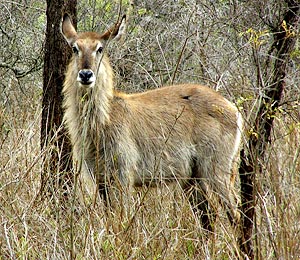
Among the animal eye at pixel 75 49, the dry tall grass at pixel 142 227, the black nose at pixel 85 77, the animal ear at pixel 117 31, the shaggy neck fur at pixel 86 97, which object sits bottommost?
the dry tall grass at pixel 142 227

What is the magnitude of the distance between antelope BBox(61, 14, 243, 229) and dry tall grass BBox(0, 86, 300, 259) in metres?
0.69

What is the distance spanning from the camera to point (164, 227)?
15.0 ft

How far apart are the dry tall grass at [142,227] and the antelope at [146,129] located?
2.26 ft

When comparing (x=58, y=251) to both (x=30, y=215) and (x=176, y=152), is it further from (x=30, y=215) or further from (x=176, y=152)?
(x=176, y=152)

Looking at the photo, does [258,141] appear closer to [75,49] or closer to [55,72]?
[75,49]

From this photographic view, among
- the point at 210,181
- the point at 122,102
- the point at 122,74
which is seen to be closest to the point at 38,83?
the point at 122,74

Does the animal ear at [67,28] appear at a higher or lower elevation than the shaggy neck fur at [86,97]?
higher


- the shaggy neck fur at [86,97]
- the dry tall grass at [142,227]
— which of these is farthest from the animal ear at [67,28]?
the dry tall grass at [142,227]

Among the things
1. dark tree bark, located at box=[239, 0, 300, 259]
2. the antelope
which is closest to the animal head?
the antelope

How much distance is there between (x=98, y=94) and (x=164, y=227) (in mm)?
2043

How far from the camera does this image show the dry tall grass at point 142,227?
3.78 meters

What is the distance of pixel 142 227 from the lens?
190 inches

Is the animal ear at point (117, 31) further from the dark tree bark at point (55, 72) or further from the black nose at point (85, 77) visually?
the black nose at point (85, 77)

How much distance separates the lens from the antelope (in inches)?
238
